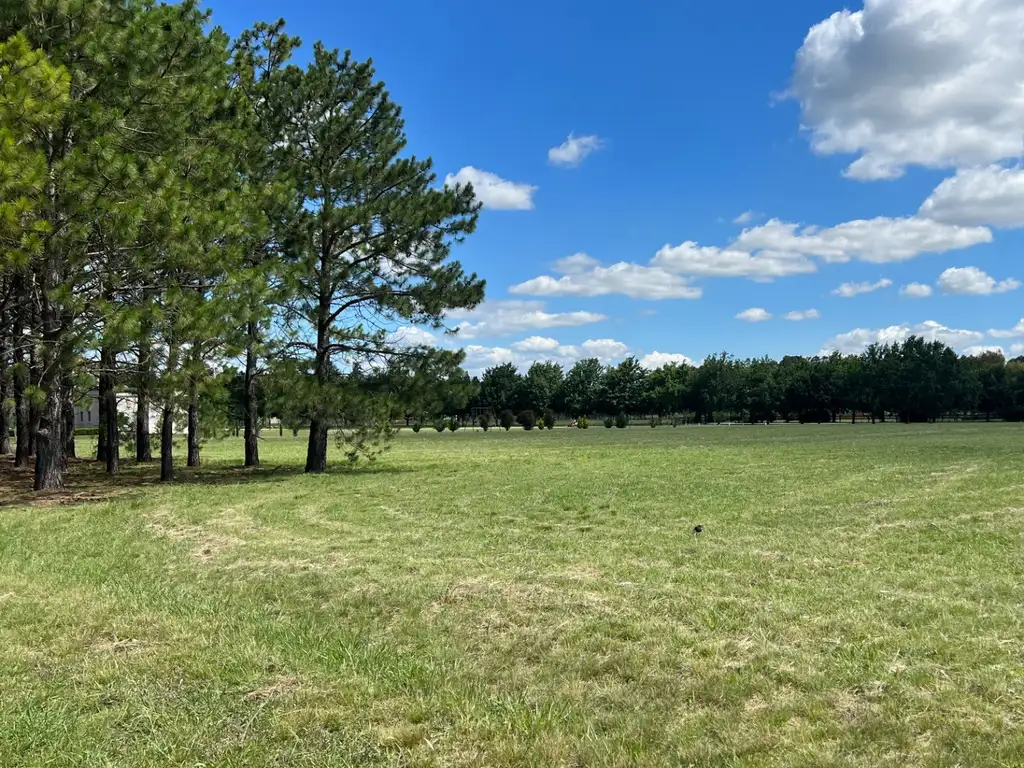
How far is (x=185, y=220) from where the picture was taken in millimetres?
12117

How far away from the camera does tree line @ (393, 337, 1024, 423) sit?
77.9m

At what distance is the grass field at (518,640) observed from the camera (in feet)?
11.0

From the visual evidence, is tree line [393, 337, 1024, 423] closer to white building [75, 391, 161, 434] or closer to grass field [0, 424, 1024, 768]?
white building [75, 391, 161, 434]

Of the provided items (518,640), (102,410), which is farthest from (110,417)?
(518,640)

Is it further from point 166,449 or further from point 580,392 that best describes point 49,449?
point 580,392

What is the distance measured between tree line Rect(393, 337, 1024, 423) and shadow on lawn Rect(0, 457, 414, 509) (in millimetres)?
48573

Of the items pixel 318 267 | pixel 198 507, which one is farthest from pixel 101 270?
pixel 318 267

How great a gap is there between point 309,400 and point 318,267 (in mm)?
3591

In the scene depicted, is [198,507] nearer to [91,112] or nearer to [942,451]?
[91,112]

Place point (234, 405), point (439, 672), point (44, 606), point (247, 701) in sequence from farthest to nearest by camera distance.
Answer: point (234, 405) < point (44, 606) < point (439, 672) < point (247, 701)

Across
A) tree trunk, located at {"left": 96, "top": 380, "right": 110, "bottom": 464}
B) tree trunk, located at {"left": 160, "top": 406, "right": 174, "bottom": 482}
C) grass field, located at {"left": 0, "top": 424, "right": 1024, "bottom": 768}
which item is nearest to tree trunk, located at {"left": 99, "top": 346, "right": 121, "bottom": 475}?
tree trunk, located at {"left": 96, "top": 380, "right": 110, "bottom": 464}

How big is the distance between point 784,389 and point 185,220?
80.5 m

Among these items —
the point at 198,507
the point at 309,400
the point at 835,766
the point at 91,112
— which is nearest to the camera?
the point at 835,766

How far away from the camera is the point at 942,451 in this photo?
22938 mm
